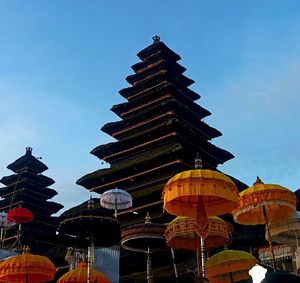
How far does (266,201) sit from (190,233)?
2.60 m

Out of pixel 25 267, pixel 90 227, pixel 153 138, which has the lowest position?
pixel 25 267

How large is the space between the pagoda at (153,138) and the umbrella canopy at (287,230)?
9.31 meters

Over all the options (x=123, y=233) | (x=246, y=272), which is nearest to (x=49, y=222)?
(x=123, y=233)

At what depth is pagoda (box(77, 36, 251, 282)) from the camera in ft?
86.3

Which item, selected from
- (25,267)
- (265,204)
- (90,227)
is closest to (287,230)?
(265,204)

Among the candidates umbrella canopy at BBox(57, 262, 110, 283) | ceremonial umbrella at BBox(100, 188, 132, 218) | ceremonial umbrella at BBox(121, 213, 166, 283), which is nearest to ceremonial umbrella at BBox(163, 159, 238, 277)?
umbrella canopy at BBox(57, 262, 110, 283)

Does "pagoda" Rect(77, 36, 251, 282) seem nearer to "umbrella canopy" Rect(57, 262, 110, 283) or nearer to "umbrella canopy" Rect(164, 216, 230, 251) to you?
"umbrella canopy" Rect(57, 262, 110, 283)

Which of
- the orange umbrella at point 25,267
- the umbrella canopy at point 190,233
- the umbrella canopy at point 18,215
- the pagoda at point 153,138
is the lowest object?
the orange umbrella at point 25,267

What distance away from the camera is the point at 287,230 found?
1409 centimetres

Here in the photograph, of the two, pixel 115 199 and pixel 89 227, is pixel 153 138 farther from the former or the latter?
pixel 89 227

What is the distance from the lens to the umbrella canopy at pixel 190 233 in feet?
45.0

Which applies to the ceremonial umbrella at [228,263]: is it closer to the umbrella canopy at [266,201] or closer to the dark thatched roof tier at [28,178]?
the umbrella canopy at [266,201]

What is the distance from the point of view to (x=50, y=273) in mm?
15633

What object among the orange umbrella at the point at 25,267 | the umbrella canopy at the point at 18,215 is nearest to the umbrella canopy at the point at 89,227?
the orange umbrella at the point at 25,267
